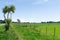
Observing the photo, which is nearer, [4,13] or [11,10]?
[11,10]

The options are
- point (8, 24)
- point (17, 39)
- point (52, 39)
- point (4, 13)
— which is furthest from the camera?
point (4, 13)

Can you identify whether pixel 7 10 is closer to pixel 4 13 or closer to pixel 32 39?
pixel 4 13

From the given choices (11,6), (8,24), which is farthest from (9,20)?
(11,6)

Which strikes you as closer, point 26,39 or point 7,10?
point 26,39

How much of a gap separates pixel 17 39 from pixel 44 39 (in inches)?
123

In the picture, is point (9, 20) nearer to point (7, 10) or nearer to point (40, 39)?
point (40, 39)

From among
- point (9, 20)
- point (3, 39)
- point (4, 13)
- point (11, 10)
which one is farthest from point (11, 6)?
point (3, 39)

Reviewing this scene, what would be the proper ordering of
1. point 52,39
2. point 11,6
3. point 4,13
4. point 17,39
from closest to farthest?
1. point 17,39
2. point 52,39
3. point 11,6
4. point 4,13

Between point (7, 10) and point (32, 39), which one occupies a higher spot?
point (7, 10)

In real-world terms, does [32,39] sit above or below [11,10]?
below

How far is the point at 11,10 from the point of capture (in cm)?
5516

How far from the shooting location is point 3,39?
1878 cm

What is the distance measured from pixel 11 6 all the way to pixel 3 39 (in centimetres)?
3557

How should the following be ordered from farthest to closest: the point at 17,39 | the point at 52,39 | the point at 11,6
→ the point at 11,6, the point at 52,39, the point at 17,39
